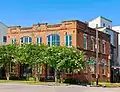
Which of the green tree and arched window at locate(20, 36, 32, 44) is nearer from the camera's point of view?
the green tree

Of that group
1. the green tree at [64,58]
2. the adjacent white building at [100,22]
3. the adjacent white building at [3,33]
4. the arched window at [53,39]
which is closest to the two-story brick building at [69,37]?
the arched window at [53,39]

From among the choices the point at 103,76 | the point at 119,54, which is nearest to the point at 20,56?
the point at 103,76

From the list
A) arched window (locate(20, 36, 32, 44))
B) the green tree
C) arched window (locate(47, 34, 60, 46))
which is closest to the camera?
the green tree

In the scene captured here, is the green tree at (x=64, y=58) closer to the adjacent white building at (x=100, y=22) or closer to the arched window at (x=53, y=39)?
the arched window at (x=53, y=39)

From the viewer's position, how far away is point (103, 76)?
58.8m

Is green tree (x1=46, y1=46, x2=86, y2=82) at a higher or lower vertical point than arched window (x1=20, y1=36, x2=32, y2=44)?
lower

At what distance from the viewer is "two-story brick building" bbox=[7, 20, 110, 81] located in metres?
50.6

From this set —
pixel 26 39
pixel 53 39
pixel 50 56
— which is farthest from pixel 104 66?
pixel 50 56

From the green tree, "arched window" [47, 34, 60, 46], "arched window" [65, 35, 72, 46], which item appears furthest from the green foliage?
"arched window" [47, 34, 60, 46]

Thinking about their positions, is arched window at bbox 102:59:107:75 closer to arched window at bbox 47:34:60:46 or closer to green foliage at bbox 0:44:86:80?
arched window at bbox 47:34:60:46

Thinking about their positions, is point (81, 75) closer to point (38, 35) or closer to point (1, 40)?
point (38, 35)

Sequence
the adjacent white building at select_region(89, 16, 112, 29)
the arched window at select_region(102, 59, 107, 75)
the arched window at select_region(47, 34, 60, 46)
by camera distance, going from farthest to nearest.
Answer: the adjacent white building at select_region(89, 16, 112, 29) < the arched window at select_region(102, 59, 107, 75) < the arched window at select_region(47, 34, 60, 46)

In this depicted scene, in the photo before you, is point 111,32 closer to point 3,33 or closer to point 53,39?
point 53,39

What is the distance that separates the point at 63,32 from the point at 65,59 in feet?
28.7
